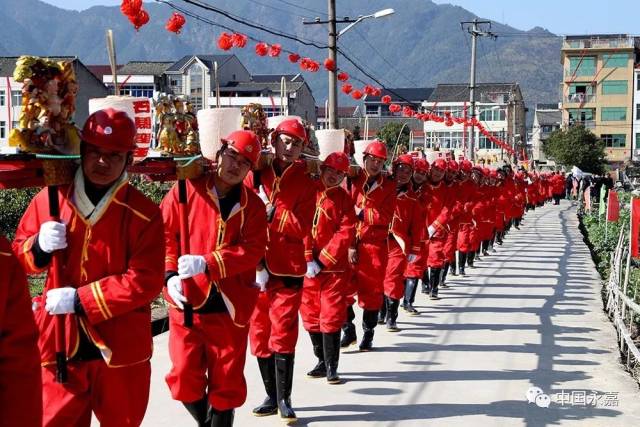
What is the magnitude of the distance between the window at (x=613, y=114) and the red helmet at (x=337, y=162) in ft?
252

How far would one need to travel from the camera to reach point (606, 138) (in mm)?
81188

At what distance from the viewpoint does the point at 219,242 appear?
5320mm

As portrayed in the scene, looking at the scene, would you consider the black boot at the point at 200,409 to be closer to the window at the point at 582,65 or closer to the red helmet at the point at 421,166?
the red helmet at the point at 421,166

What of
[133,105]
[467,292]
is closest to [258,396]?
[133,105]

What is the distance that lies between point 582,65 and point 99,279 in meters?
81.9

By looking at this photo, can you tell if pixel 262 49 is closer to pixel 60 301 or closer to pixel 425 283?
pixel 425 283

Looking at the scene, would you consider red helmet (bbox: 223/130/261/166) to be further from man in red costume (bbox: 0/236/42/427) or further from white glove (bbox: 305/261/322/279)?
man in red costume (bbox: 0/236/42/427)

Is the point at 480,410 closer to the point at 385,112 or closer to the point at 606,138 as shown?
the point at 606,138

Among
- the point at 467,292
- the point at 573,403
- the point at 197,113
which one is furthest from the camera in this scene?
the point at 467,292

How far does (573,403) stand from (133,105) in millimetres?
4491

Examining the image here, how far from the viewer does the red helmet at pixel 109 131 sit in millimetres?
4184

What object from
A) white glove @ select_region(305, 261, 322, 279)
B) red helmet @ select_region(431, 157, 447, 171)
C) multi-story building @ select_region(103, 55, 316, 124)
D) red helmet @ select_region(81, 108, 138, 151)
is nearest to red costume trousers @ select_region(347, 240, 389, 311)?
white glove @ select_region(305, 261, 322, 279)

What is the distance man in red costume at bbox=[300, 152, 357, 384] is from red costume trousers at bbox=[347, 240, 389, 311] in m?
1.09

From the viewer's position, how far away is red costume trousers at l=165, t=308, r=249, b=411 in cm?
516
